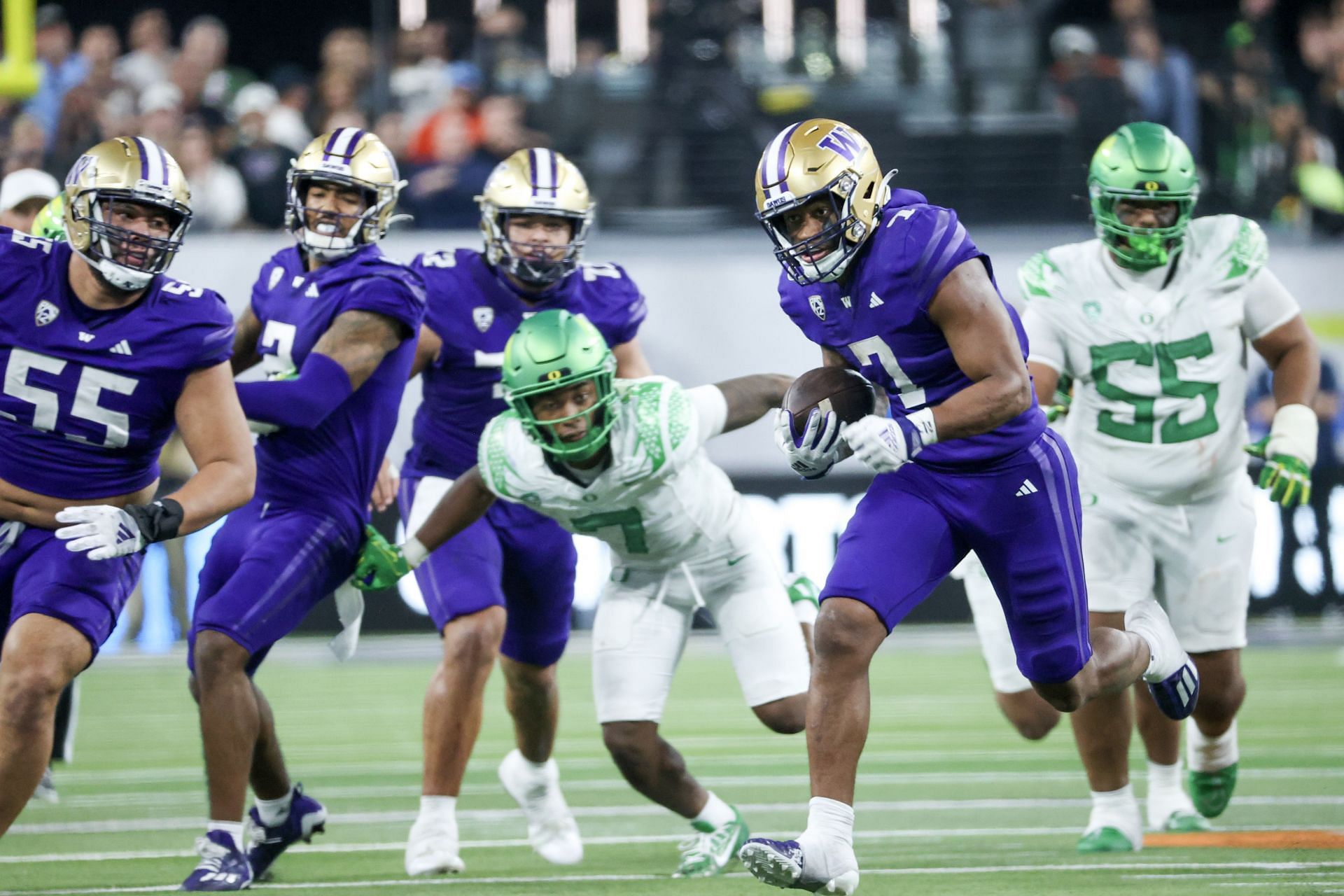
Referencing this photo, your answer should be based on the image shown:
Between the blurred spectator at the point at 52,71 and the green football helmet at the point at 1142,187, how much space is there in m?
9.22

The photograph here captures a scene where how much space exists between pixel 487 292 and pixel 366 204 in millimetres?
560

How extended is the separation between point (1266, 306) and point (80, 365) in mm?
3453

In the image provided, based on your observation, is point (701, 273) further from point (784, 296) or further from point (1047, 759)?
point (784, 296)

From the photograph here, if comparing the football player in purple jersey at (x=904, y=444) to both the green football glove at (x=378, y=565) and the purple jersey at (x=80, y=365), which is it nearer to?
the green football glove at (x=378, y=565)

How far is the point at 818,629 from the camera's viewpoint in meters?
4.18

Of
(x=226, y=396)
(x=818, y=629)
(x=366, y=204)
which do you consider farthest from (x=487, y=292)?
(x=818, y=629)

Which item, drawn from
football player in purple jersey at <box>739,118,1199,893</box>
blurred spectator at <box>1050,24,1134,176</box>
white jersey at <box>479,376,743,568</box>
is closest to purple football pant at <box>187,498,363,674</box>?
white jersey at <box>479,376,743,568</box>

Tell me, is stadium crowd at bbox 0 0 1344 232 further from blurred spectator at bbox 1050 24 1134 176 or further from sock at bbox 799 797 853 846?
sock at bbox 799 797 853 846

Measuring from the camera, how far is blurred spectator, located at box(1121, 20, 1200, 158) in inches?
528

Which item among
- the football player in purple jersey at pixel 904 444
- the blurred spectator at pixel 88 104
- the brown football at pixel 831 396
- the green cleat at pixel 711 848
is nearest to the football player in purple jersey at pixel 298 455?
the green cleat at pixel 711 848

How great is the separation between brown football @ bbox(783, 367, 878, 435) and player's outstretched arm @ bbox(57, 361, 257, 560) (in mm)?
Answer: 1340

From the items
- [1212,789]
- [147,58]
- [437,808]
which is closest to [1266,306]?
[1212,789]

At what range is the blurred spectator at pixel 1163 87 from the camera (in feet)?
44.0

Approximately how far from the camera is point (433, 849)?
5039 millimetres
